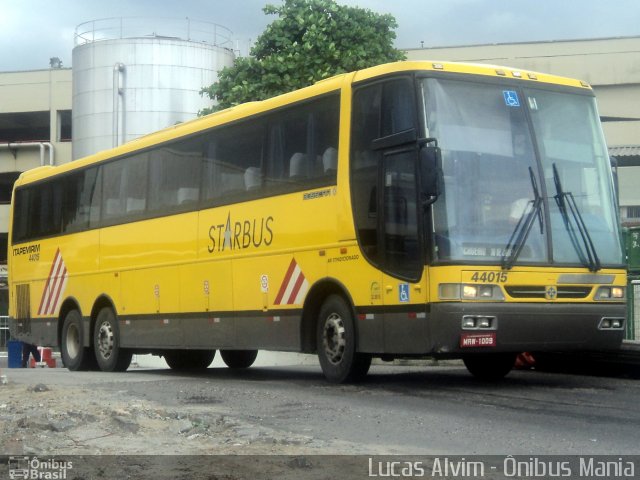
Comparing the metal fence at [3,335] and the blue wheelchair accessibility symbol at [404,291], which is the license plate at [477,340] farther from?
the metal fence at [3,335]

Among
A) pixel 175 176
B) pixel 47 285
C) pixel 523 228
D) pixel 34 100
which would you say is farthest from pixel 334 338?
pixel 34 100

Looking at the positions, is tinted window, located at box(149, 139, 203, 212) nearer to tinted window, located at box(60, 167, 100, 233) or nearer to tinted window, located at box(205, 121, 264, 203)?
tinted window, located at box(205, 121, 264, 203)

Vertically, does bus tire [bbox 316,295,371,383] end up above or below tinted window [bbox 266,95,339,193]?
below

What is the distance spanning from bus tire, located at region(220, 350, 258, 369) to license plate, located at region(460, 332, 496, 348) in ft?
26.8

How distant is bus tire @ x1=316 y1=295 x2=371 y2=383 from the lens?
13.6m

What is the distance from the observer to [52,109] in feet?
205

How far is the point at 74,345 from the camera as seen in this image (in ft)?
69.0

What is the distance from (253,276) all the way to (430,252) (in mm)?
3930

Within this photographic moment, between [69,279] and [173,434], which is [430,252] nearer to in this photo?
[173,434]

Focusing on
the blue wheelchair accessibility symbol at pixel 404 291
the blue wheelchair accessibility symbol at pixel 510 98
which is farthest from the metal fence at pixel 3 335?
the blue wheelchair accessibility symbol at pixel 510 98

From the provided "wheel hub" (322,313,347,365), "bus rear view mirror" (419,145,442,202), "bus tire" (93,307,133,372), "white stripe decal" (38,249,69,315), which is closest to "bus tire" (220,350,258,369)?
"bus tire" (93,307,133,372)

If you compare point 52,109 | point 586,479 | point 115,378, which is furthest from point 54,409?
point 52,109

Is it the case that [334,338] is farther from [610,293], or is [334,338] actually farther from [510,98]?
[510,98]

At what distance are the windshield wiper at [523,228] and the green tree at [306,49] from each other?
59.4 feet
